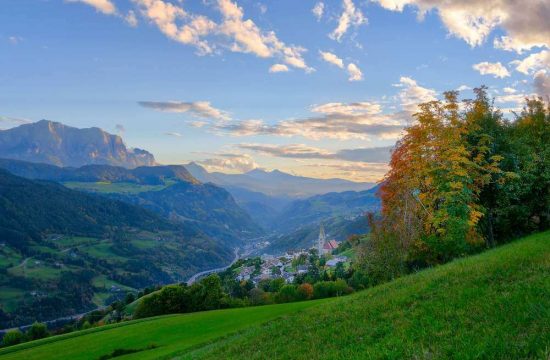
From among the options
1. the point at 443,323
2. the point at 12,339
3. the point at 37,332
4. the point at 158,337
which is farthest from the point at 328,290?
the point at 443,323

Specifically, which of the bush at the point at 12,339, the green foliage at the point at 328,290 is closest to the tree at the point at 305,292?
the green foliage at the point at 328,290

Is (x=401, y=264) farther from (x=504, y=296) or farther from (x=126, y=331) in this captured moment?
(x=126, y=331)

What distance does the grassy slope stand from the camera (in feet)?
29.4

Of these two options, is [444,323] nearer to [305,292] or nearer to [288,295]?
[288,295]

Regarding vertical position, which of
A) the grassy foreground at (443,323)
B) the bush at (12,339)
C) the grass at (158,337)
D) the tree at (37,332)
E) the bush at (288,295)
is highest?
the grassy foreground at (443,323)

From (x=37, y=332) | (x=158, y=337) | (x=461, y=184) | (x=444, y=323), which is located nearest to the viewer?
(x=444, y=323)

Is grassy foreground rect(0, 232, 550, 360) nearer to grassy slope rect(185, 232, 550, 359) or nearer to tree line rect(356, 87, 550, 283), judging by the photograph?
grassy slope rect(185, 232, 550, 359)

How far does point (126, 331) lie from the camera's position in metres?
42.6

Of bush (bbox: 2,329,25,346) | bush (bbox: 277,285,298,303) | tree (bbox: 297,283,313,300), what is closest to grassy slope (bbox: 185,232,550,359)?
bush (bbox: 277,285,298,303)

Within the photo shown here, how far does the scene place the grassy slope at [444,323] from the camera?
29.4 feet

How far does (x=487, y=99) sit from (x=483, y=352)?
3587 cm

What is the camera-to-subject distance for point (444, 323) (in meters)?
11.2

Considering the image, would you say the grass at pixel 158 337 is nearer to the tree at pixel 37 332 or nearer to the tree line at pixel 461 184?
the tree line at pixel 461 184

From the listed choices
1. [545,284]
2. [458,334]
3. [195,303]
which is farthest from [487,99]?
[195,303]
